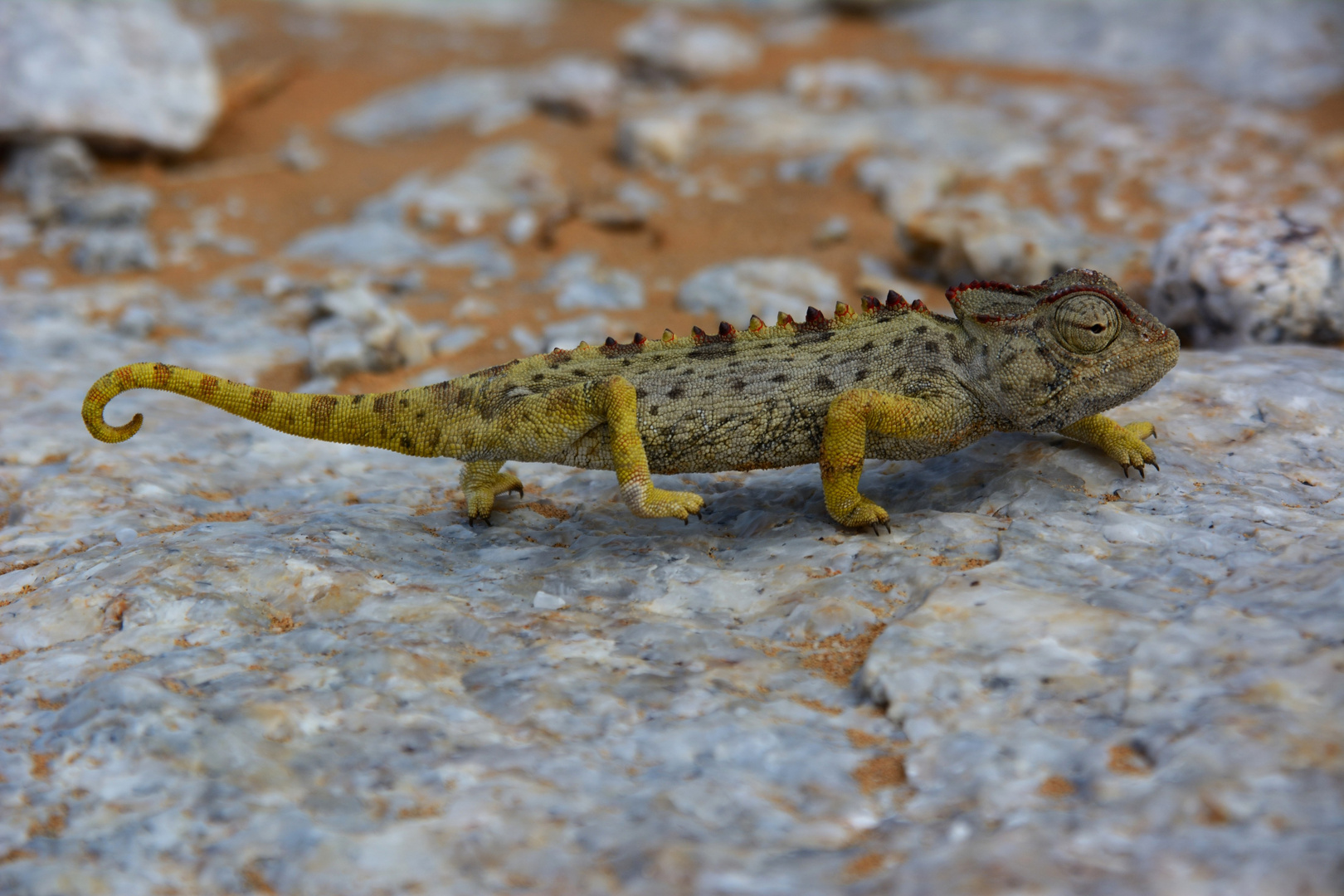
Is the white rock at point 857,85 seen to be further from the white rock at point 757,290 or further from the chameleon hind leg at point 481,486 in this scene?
the chameleon hind leg at point 481,486

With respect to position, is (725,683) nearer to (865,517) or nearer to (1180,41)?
(865,517)

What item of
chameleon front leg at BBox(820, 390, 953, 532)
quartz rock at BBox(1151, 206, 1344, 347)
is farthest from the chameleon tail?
quartz rock at BBox(1151, 206, 1344, 347)

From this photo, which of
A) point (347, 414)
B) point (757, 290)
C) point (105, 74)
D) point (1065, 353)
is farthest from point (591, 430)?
point (105, 74)

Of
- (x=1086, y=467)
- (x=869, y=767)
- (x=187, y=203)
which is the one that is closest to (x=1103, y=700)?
(x=869, y=767)

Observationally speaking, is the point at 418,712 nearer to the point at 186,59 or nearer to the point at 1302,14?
the point at 186,59

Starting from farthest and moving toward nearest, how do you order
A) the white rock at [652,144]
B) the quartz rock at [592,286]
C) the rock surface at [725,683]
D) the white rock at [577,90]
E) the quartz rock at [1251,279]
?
1. the white rock at [577,90]
2. the white rock at [652,144]
3. the quartz rock at [592,286]
4. the quartz rock at [1251,279]
5. the rock surface at [725,683]

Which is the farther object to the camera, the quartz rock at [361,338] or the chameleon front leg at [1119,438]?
the quartz rock at [361,338]

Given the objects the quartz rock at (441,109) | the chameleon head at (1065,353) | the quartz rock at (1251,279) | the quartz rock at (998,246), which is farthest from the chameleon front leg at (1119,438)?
the quartz rock at (441,109)
